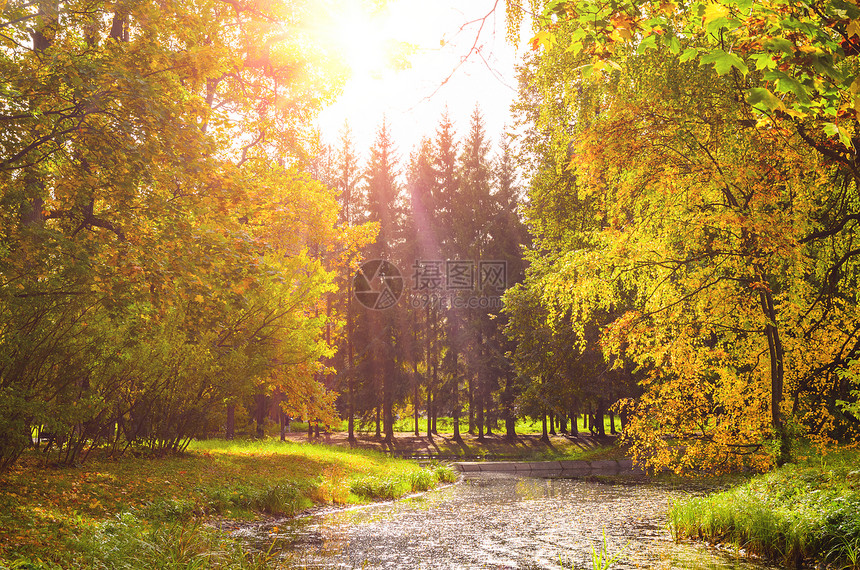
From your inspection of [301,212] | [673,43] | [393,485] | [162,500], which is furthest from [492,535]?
[301,212]

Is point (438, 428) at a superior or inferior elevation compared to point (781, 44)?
inferior

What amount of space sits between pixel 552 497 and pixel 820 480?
7.70 m

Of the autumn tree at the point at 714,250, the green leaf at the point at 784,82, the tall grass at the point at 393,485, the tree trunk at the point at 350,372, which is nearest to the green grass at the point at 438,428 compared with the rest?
the tree trunk at the point at 350,372

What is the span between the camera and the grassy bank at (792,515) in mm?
7238

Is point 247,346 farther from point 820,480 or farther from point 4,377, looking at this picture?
point 820,480

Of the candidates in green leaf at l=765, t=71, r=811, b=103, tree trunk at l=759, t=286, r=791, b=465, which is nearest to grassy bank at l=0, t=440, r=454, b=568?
green leaf at l=765, t=71, r=811, b=103

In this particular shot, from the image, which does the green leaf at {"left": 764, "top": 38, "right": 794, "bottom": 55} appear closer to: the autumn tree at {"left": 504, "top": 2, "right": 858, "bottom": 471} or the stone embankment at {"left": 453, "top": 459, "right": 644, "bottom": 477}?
the autumn tree at {"left": 504, "top": 2, "right": 858, "bottom": 471}

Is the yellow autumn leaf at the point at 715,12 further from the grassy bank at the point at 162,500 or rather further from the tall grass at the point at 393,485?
the tall grass at the point at 393,485

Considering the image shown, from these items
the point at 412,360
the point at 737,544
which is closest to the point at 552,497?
the point at 737,544

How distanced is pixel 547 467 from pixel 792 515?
1725 cm

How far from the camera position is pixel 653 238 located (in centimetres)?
1195

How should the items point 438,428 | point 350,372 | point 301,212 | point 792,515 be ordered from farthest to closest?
point 438,428, point 350,372, point 301,212, point 792,515

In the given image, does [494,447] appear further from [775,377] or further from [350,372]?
[775,377]

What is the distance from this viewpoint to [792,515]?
308 inches
